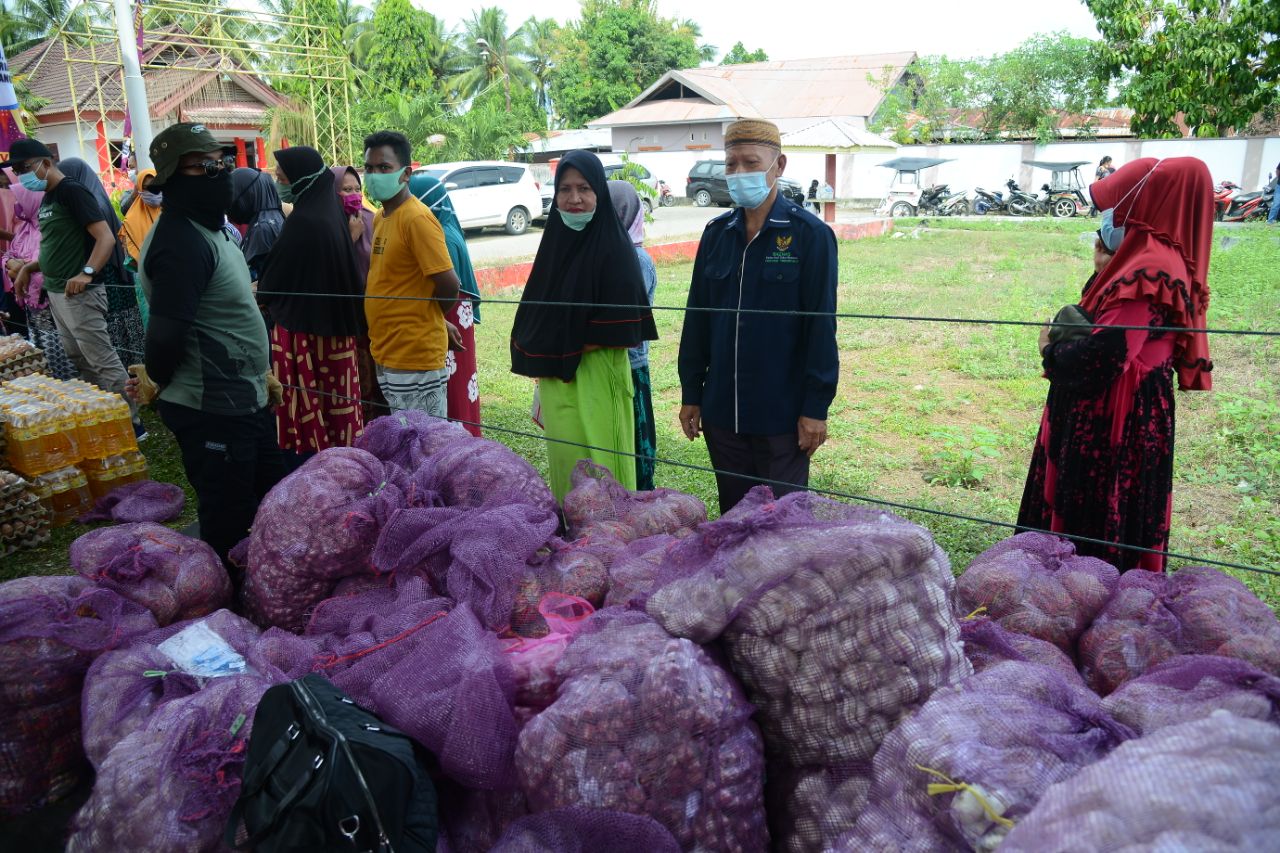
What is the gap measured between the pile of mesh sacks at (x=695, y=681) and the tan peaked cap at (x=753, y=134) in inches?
59.6

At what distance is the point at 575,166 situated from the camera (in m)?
3.57

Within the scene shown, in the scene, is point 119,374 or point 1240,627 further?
point 119,374

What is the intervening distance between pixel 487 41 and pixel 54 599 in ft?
148

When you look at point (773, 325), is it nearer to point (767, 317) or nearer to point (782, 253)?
point (767, 317)

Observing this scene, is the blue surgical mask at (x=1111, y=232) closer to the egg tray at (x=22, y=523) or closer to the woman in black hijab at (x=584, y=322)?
the woman in black hijab at (x=584, y=322)

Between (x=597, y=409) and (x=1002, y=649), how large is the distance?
80.3 inches

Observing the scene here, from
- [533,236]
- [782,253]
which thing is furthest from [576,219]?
[533,236]

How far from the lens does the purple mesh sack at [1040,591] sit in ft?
7.23

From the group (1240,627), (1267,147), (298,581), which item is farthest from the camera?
(1267,147)

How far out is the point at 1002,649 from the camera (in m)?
2.05

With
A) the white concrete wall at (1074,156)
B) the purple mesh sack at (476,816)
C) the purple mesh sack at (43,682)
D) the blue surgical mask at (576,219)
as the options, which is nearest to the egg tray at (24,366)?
the purple mesh sack at (43,682)

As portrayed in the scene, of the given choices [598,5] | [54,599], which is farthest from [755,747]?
[598,5]

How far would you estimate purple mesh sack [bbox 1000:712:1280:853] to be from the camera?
3.73ft

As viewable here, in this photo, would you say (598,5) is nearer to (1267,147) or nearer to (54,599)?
(1267,147)
